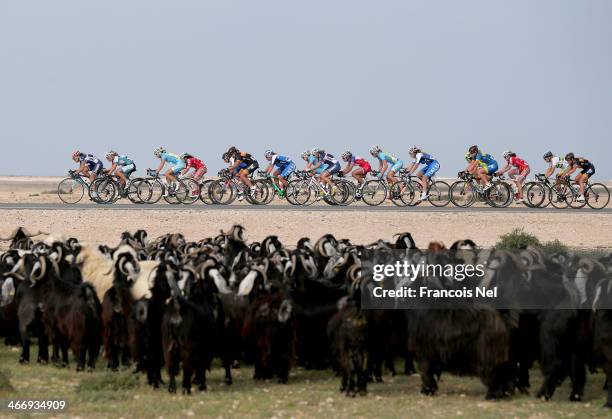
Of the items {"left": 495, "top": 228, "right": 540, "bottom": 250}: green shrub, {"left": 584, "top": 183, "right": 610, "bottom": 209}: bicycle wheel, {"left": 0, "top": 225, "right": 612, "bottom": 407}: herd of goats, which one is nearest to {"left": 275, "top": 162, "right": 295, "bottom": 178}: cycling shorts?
{"left": 584, "top": 183, "right": 610, "bottom": 209}: bicycle wheel

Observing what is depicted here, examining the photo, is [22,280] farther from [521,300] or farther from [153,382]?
[521,300]

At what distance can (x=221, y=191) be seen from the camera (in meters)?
39.2

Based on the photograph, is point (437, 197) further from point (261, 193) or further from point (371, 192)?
point (261, 193)

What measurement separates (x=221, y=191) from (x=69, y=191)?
566cm

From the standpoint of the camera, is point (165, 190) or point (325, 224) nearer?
point (325, 224)

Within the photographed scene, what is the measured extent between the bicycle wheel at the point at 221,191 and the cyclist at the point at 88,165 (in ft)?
12.5

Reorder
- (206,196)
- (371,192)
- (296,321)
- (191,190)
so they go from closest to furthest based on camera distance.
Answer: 1. (296,321)
2. (191,190)
3. (371,192)
4. (206,196)

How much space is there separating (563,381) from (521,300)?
142 centimetres

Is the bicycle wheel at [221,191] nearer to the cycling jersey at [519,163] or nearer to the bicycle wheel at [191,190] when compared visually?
the bicycle wheel at [191,190]

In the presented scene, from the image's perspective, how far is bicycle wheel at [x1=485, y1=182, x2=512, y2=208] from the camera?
39000mm

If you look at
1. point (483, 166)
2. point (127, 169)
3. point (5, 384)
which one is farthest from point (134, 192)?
point (5, 384)

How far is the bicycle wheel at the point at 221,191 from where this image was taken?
38969 mm

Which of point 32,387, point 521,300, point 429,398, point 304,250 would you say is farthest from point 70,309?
point 521,300

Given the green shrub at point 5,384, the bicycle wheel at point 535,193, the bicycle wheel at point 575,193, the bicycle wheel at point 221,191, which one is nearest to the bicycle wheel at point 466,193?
the bicycle wheel at point 535,193
